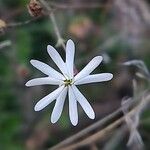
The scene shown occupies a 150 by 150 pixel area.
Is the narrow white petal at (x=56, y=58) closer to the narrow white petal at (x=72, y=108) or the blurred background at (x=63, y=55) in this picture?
the narrow white petal at (x=72, y=108)

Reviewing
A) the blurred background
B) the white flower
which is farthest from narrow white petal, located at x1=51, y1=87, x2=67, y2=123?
the blurred background

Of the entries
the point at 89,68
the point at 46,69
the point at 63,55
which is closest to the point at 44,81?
the point at 46,69

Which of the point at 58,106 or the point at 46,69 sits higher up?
the point at 46,69

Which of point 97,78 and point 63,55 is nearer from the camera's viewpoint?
point 97,78

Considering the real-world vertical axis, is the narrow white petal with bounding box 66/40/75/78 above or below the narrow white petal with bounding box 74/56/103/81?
above

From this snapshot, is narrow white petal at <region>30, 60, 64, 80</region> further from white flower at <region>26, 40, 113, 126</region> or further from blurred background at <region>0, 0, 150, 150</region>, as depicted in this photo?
blurred background at <region>0, 0, 150, 150</region>

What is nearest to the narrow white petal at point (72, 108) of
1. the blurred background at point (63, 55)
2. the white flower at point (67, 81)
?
the white flower at point (67, 81)

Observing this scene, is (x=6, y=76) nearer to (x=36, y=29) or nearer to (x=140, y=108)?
(x=36, y=29)

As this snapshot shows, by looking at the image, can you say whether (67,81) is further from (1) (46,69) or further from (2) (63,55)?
(2) (63,55)
